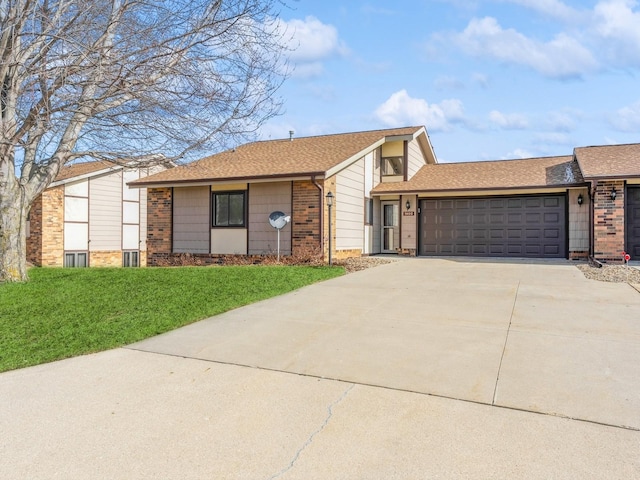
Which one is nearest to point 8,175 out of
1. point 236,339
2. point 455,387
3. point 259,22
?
point 259,22

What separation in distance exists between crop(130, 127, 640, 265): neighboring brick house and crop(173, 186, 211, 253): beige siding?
35 mm

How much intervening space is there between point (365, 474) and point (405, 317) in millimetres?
3730

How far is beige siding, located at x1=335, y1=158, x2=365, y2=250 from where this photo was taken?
13.6 m

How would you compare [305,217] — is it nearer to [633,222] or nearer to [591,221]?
[591,221]

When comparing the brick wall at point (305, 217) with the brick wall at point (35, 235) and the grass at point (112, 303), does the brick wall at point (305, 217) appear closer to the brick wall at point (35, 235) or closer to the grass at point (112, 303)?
the grass at point (112, 303)

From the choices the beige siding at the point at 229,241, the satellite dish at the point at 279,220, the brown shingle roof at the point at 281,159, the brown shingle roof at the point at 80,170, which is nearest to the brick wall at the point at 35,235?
the brown shingle roof at the point at 80,170

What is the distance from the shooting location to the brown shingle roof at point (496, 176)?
1412cm

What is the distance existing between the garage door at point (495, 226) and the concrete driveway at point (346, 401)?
8.52 m

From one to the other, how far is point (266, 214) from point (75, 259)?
9.59 meters

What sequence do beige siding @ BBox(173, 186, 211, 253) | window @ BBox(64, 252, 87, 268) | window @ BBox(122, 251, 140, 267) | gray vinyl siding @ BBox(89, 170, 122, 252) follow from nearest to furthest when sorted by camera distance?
1. beige siding @ BBox(173, 186, 211, 253)
2. window @ BBox(64, 252, 87, 268)
3. gray vinyl siding @ BBox(89, 170, 122, 252)
4. window @ BBox(122, 251, 140, 267)

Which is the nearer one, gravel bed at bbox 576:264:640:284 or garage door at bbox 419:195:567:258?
gravel bed at bbox 576:264:640:284

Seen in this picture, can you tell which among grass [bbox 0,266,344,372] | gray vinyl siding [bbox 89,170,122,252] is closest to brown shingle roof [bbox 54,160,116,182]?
gray vinyl siding [bbox 89,170,122,252]

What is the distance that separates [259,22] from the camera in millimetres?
8297

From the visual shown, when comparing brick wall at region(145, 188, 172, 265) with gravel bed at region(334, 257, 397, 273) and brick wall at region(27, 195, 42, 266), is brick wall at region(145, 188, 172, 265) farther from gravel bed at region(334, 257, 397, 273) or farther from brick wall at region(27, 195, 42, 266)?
gravel bed at region(334, 257, 397, 273)
